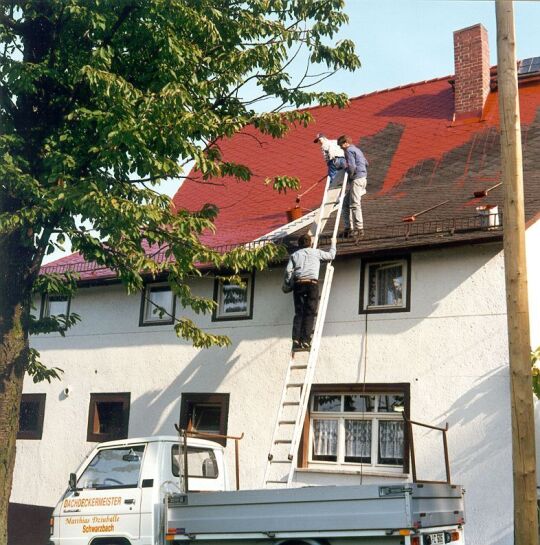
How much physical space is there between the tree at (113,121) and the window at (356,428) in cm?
260

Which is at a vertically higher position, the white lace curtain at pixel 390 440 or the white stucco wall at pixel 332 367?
the white stucco wall at pixel 332 367

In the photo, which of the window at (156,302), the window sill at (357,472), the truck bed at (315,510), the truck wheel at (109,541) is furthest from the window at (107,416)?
the truck bed at (315,510)

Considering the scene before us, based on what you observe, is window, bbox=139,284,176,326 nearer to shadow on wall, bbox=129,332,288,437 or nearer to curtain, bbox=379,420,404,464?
shadow on wall, bbox=129,332,288,437

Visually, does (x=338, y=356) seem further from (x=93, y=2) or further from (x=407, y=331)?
(x=93, y=2)

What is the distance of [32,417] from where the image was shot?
57.8 feet

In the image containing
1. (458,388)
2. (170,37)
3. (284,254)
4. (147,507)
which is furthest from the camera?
(284,254)

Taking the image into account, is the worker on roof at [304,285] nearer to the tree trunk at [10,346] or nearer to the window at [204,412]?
the window at [204,412]

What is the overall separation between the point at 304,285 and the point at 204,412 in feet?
11.6

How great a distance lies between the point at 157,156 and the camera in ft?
35.6

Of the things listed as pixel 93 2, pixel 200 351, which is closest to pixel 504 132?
pixel 93 2

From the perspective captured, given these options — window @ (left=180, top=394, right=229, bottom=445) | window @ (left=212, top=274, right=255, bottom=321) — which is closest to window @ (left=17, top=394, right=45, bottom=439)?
window @ (left=180, top=394, right=229, bottom=445)

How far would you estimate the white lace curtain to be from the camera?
1294 cm

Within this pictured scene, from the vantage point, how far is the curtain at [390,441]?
12934mm

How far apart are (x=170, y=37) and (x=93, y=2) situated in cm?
100
